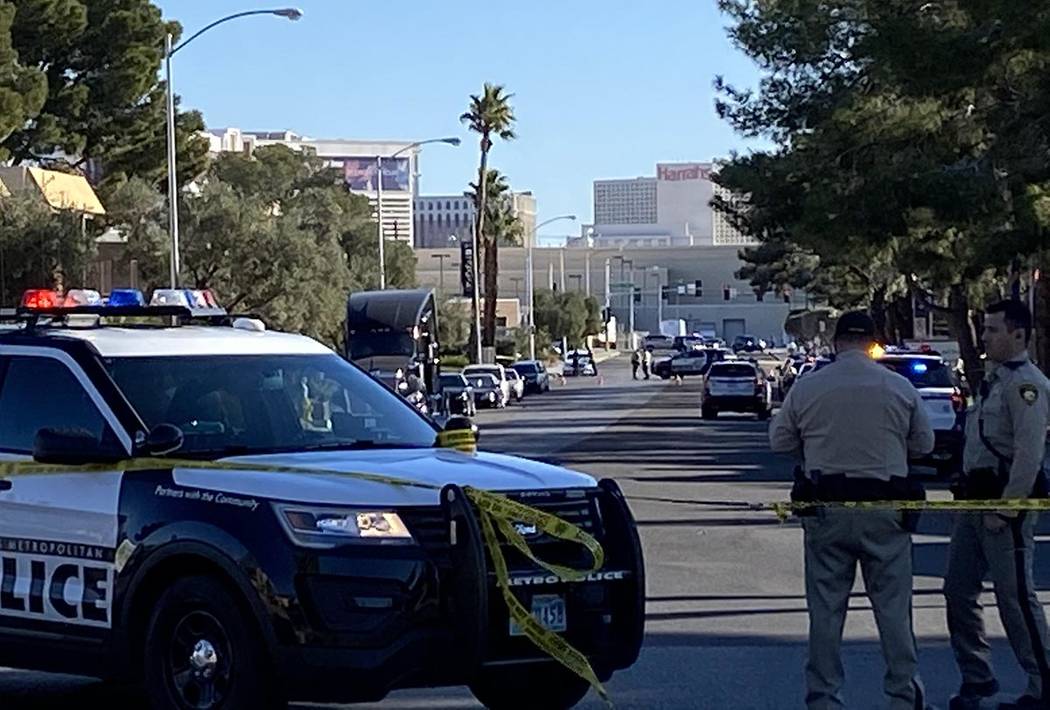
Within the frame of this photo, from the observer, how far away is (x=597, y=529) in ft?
27.9

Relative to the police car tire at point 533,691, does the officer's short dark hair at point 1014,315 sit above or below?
above

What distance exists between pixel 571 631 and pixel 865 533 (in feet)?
4.71

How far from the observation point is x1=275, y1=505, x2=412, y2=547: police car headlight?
25.7ft

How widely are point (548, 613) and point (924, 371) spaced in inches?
789

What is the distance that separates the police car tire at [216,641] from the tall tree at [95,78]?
1759 inches

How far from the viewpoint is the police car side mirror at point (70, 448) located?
332 inches

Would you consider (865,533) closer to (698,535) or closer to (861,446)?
(861,446)

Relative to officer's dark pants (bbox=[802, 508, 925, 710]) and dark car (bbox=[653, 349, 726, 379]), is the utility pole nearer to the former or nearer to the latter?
dark car (bbox=[653, 349, 726, 379])

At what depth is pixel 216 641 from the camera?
320 inches

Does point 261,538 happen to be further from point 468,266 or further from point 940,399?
point 468,266

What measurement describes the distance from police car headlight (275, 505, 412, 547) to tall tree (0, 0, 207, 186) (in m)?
45.2

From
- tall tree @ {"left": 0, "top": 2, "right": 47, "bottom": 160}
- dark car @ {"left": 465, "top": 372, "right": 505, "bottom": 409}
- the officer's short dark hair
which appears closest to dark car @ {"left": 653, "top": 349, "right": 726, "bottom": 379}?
dark car @ {"left": 465, "top": 372, "right": 505, "bottom": 409}

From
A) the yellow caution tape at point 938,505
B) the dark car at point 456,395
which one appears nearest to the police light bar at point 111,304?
the yellow caution tape at point 938,505

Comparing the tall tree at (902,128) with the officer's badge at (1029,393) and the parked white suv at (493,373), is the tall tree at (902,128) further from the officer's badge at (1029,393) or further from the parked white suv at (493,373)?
the parked white suv at (493,373)
